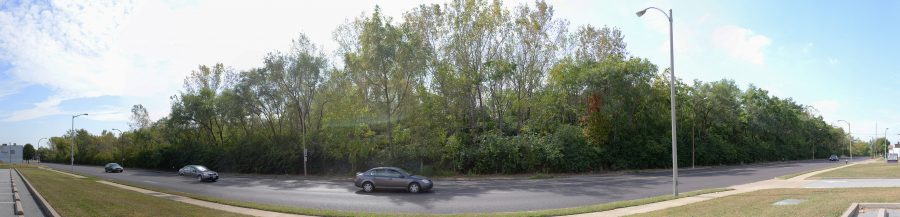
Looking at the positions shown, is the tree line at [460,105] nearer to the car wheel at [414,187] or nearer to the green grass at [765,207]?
the car wheel at [414,187]

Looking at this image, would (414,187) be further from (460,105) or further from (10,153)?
(10,153)

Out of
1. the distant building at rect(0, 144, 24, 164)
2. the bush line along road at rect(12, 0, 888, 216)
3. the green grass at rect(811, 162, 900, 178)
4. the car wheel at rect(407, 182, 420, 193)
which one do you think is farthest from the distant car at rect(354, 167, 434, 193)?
the distant building at rect(0, 144, 24, 164)

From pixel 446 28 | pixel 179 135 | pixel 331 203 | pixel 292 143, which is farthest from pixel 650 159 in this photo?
pixel 179 135

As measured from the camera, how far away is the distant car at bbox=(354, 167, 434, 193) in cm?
2328

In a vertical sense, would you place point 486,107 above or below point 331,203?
above

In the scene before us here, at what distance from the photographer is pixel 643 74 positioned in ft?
147

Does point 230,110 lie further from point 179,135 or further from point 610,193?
point 610,193

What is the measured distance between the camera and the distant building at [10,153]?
86562 millimetres

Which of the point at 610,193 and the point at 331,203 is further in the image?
the point at 610,193

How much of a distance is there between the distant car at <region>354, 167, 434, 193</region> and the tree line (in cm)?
1419

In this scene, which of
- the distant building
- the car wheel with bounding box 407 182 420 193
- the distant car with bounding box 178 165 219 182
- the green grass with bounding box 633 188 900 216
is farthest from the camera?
the distant building

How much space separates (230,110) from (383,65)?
24.2 meters

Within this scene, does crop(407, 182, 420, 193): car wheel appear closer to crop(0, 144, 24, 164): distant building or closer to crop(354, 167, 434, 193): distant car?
crop(354, 167, 434, 193): distant car

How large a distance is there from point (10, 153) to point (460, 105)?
90.4 m
